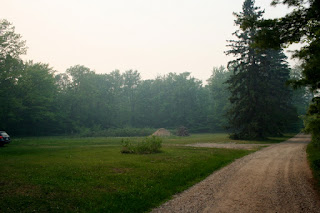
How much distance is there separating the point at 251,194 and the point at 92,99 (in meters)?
73.8

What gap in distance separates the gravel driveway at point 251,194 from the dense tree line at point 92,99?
30.0 metres

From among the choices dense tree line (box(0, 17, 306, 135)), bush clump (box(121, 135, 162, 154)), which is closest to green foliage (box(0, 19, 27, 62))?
dense tree line (box(0, 17, 306, 135))

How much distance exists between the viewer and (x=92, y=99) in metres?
76.7

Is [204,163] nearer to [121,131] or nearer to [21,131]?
[121,131]

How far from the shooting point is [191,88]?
89.9 metres

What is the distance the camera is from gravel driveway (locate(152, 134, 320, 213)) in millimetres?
6551

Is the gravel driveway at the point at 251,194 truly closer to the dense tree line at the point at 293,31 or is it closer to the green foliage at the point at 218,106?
the dense tree line at the point at 293,31

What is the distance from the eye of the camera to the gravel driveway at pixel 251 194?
655cm

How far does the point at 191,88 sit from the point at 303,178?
81.0 meters

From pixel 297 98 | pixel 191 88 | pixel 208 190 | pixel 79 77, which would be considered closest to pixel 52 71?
pixel 79 77

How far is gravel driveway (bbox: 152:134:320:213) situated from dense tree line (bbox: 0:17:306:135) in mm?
30038

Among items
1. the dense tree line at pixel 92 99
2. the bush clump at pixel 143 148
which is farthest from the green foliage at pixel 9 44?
the bush clump at pixel 143 148

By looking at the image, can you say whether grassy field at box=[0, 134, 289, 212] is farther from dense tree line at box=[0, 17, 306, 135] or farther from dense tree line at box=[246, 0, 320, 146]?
dense tree line at box=[0, 17, 306, 135]

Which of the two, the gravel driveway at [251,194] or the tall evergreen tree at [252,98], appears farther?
the tall evergreen tree at [252,98]
